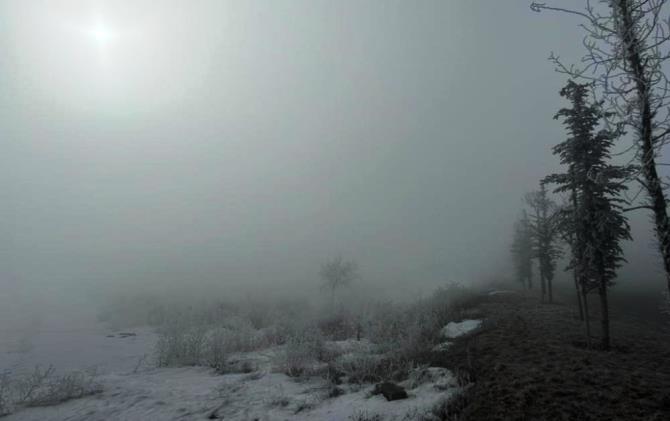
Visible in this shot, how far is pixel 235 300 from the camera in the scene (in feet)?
144

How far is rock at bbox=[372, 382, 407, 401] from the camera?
789 cm

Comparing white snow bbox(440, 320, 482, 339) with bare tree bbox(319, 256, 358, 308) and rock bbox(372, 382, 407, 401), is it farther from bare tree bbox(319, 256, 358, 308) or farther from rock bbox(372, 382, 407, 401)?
bare tree bbox(319, 256, 358, 308)

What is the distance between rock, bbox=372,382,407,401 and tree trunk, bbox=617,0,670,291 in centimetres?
601

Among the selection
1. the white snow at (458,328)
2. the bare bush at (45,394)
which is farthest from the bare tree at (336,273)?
the bare bush at (45,394)

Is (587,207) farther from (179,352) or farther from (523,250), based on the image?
(523,250)

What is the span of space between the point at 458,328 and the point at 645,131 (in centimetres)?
1586

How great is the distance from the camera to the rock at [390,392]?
25.9ft

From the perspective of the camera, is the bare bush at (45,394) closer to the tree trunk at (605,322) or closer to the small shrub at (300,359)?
the small shrub at (300,359)

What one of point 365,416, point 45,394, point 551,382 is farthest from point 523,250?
point 45,394

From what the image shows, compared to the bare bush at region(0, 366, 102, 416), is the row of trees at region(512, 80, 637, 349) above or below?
above

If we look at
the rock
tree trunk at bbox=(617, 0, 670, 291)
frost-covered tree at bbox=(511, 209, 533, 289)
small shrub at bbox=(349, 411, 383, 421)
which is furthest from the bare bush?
frost-covered tree at bbox=(511, 209, 533, 289)

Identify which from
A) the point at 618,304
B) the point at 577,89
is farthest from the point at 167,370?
the point at 618,304

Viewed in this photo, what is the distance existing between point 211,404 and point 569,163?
19.9m

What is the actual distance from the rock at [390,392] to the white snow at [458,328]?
967cm
